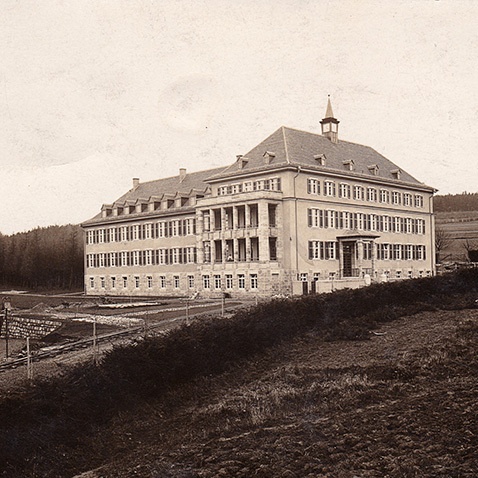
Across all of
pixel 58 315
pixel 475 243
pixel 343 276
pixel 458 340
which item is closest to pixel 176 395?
pixel 458 340

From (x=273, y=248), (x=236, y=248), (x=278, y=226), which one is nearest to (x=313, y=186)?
(x=278, y=226)

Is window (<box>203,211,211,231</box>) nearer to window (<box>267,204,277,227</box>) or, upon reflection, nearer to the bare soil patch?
window (<box>267,204,277,227</box>)

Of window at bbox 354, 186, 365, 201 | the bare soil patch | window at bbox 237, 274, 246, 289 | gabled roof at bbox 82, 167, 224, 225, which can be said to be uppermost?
gabled roof at bbox 82, 167, 224, 225

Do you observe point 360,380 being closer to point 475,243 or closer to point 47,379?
point 47,379

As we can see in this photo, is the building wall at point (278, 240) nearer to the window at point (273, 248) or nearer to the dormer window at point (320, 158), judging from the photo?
the window at point (273, 248)

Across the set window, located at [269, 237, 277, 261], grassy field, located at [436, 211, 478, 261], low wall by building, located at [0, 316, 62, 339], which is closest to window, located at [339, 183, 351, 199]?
window, located at [269, 237, 277, 261]

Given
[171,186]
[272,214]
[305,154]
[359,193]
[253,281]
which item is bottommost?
[253,281]

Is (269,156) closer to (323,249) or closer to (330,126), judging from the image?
(323,249)
